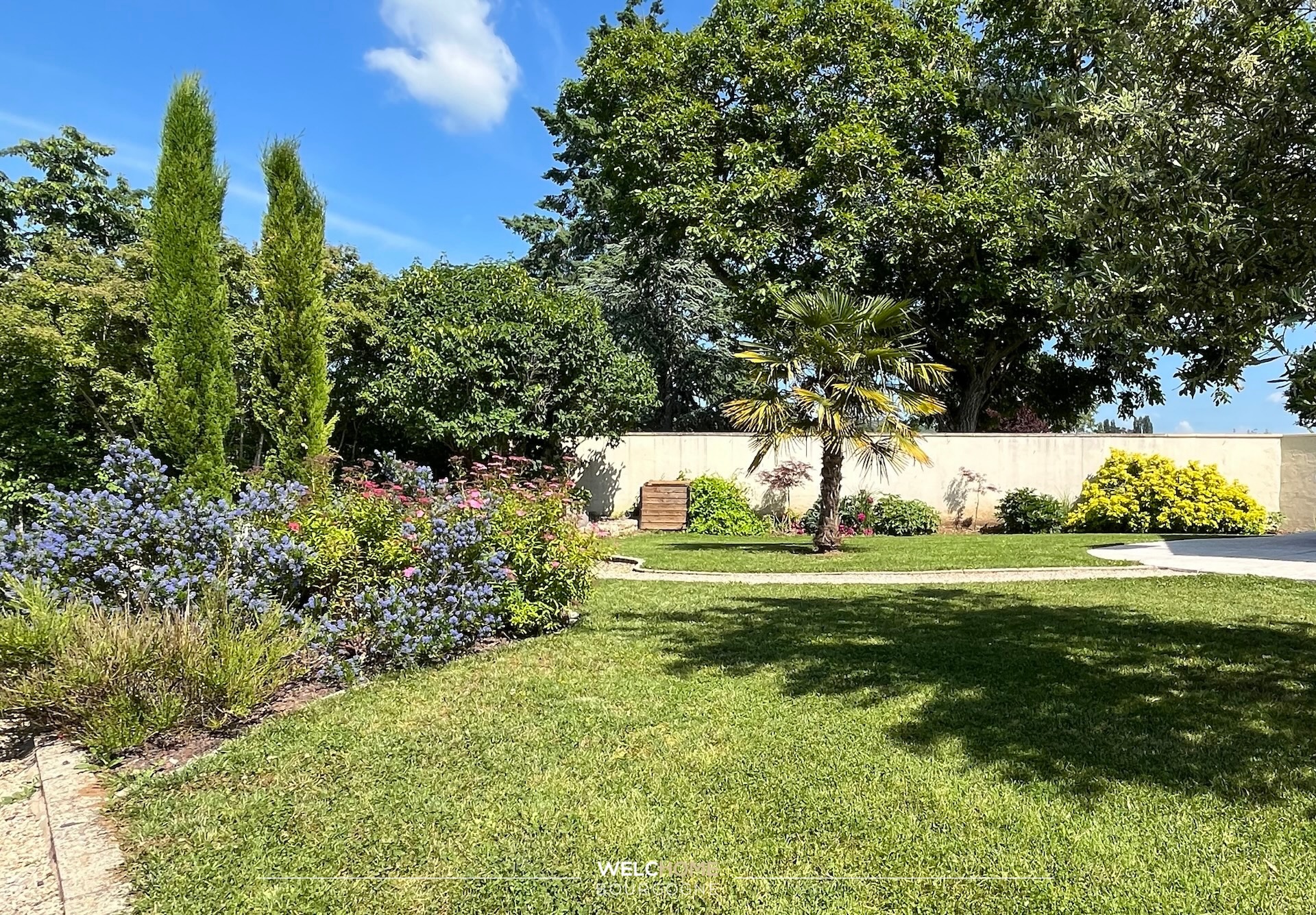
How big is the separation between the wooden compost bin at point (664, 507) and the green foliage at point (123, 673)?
42.0 feet

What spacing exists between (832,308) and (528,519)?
6.97 m

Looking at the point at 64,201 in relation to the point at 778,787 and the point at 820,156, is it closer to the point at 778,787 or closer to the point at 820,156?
the point at 820,156

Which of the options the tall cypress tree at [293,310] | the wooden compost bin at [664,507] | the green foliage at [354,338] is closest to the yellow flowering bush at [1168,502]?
the wooden compost bin at [664,507]

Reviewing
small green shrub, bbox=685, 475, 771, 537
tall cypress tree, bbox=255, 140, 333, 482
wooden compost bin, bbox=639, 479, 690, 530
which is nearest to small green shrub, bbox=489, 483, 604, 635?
tall cypress tree, bbox=255, 140, 333, 482

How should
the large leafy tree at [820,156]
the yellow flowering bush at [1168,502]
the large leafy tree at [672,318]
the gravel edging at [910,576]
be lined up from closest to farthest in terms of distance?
the gravel edging at [910,576] < the yellow flowering bush at [1168,502] < the large leafy tree at [820,156] < the large leafy tree at [672,318]

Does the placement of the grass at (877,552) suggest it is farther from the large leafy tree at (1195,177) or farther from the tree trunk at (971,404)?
the large leafy tree at (1195,177)

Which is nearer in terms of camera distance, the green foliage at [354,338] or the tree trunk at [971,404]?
the green foliage at [354,338]

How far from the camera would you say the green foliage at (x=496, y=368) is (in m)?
14.3

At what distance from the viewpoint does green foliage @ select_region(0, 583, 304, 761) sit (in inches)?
145

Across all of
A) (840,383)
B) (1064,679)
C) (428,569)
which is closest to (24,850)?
(428,569)

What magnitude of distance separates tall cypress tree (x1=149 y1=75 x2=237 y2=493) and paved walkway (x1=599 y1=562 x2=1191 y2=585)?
4.90m

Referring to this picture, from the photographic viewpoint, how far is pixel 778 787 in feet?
10.3

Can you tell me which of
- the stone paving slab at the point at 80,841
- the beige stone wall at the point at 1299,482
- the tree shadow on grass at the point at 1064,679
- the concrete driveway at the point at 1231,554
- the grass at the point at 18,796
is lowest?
the grass at the point at 18,796

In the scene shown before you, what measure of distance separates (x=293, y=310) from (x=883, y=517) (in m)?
12.2
